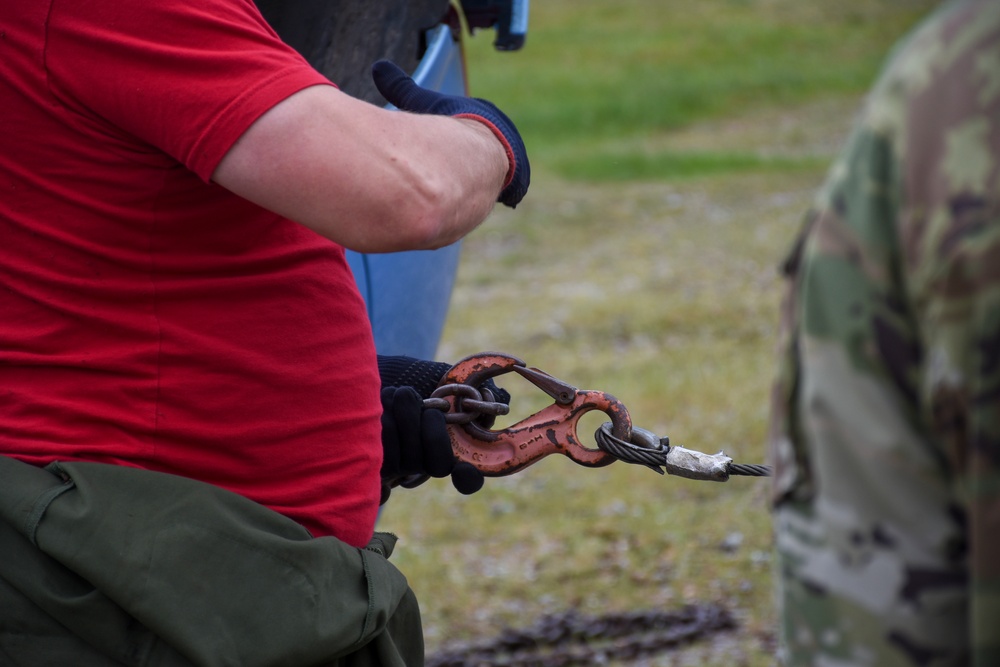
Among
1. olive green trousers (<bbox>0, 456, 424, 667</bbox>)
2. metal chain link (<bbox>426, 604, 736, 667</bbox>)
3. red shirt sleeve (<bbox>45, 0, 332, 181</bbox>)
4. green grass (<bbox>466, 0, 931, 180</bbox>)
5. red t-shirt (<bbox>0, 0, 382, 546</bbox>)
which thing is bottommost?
green grass (<bbox>466, 0, 931, 180</bbox>)

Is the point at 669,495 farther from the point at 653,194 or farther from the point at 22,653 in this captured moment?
the point at 653,194

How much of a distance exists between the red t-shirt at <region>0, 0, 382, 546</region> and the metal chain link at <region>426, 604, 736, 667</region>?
2.50 meters

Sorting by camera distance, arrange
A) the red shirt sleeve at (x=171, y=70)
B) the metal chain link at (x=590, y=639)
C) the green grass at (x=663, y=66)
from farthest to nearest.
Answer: the green grass at (x=663, y=66), the metal chain link at (x=590, y=639), the red shirt sleeve at (x=171, y=70)

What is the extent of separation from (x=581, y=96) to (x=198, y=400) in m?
17.6

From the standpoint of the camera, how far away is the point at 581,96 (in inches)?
737

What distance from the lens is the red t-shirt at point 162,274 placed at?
138 cm

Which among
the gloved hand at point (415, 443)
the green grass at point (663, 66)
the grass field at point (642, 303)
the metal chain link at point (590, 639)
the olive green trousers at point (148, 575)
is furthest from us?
the green grass at point (663, 66)

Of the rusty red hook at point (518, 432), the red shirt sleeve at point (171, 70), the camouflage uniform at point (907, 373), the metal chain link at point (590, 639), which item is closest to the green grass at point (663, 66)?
the metal chain link at point (590, 639)

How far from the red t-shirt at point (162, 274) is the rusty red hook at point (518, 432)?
326 millimetres

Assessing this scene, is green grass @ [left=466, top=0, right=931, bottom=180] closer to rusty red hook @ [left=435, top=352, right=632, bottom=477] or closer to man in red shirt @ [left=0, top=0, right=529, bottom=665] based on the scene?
rusty red hook @ [left=435, top=352, right=632, bottom=477]

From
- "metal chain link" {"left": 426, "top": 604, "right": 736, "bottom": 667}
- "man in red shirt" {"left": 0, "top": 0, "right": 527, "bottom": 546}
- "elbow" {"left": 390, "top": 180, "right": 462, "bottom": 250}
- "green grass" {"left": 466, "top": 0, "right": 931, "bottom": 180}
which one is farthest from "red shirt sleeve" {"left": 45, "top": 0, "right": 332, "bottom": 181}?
"green grass" {"left": 466, "top": 0, "right": 931, "bottom": 180}

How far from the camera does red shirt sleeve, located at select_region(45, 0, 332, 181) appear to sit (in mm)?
1365

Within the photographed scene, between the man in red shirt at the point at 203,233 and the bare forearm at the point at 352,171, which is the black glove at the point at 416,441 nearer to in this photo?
the man in red shirt at the point at 203,233

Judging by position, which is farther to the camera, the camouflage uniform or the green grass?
the green grass
